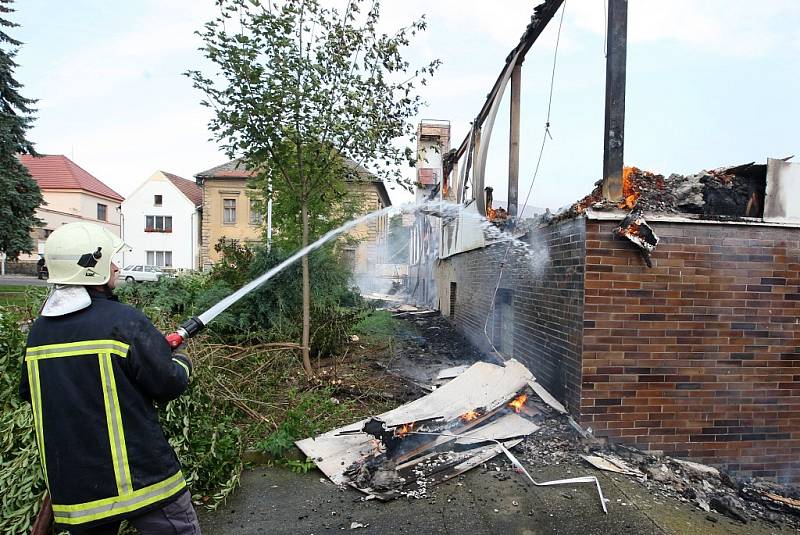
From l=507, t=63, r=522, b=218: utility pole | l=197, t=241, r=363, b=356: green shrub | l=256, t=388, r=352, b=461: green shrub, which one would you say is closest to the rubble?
l=507, t=63, r=522, b=218: utility pole

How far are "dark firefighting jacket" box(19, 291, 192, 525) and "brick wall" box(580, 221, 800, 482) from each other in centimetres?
340

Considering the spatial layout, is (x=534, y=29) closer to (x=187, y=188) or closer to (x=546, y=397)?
(x=546, y=397)

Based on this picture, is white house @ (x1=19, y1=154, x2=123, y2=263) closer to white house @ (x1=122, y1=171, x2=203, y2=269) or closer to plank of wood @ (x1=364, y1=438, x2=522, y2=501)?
white house @ (x1=122, y1=171, x2=203, y2=269)

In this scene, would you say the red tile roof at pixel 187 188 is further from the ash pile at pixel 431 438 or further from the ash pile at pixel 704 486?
the ash pile at pixel 704 486

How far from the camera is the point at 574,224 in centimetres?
439

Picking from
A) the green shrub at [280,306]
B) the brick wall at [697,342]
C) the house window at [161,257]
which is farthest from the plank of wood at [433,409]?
the house window at [161,257]

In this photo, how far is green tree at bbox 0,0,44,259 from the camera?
55.8 ft

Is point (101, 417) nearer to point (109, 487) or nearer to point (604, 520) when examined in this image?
point (109, 487)

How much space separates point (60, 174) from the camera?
39406 millimetres

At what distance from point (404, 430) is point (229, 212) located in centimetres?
3231

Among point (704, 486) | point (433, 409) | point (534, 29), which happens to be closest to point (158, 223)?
point (534, 29)

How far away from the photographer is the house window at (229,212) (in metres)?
33.6

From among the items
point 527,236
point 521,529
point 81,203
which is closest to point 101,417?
point 521,529

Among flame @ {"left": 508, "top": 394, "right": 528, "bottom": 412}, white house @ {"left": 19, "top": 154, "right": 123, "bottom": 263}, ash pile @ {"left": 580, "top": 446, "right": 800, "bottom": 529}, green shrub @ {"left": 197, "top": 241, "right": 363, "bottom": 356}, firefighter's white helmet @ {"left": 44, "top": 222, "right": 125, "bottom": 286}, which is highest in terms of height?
white house @ {"left": 19, "top": 154, "right": 123, "bottom": 263}
